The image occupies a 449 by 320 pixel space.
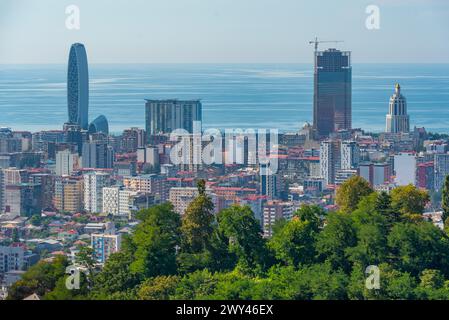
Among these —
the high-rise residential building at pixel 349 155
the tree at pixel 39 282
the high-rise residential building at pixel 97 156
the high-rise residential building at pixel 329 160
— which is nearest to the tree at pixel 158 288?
the tree at pixel 39 282

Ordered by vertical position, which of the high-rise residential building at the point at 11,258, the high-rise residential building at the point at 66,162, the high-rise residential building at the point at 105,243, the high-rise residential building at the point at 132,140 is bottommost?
the high-rise residential building at the point at 11,258

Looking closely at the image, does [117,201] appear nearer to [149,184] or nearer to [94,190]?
[94,190]

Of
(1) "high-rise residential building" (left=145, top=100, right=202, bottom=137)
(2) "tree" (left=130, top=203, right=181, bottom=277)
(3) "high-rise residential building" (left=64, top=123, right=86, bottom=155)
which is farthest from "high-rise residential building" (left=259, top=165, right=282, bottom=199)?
(2) "tree" (left=130, top=203, right=181, bottom=277)

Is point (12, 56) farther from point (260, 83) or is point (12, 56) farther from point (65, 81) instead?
point (260, 83)

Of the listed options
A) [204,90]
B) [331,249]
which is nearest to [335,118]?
[204,90]

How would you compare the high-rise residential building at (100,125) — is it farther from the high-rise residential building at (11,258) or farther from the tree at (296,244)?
the tree at (296,244)

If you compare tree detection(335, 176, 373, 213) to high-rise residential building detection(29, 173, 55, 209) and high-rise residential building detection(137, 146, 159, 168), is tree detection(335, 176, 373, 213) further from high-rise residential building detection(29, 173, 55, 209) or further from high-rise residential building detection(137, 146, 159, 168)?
high-rise residential building detection(137, 146, 159, 168)
